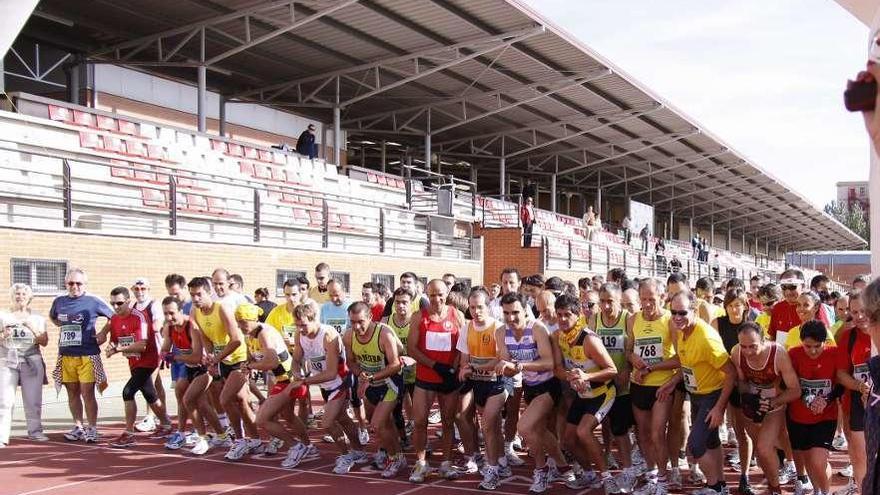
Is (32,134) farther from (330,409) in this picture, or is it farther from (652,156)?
(652,156)

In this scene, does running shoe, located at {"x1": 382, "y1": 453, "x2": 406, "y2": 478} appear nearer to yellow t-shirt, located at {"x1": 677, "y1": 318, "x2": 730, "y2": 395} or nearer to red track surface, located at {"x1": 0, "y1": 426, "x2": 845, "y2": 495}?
red track surface, located at {"x1": 0, "y1": 426, "x2": 845, "y2": 495}

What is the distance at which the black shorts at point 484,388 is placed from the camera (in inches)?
341

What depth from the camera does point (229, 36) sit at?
2359 cm

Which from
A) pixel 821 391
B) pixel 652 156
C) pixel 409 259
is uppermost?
pixel 652 156

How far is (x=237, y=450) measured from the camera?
32.0 feet

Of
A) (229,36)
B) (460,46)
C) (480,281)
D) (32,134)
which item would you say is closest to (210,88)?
(229,36)

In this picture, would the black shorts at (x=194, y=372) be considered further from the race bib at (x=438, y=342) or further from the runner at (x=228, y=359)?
the race bib at (x=438, y=342)

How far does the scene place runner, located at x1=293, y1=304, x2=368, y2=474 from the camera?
30.3ft

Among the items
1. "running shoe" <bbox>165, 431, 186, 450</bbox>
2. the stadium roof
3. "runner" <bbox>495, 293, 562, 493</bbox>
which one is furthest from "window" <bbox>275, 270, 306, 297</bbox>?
"runner" <bbox>495, 293, 562, 493</bbox>

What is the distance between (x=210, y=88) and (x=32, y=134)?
1399cm

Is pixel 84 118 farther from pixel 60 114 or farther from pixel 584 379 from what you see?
pixel 584 379

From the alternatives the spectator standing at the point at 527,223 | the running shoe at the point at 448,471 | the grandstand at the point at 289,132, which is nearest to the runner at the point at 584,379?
the running shoe at the point at 448,471

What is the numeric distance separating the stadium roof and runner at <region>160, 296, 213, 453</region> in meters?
13.4

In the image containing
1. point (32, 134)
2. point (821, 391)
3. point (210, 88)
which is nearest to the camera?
point (821, 391)
